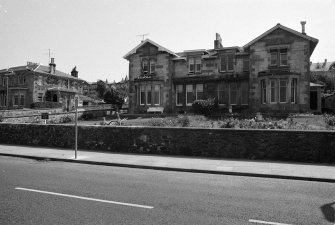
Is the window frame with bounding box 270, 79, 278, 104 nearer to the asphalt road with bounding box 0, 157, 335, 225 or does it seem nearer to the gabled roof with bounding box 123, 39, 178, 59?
the gabled roof with bounding box 123, 39, 178, 59

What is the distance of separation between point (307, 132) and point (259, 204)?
7654 millimetres

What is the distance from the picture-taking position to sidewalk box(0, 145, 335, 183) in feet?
34.1

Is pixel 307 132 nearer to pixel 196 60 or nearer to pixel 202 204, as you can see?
Answer: pixel 202 204

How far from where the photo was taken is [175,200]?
702 centimetres

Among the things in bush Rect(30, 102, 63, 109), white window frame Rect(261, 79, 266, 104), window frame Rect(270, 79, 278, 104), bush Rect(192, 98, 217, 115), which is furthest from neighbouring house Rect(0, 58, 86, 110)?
window frame Rect(270, 79, 278, 104)

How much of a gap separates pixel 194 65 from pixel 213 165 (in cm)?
2486

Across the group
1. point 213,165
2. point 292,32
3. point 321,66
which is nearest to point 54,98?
point 292,32

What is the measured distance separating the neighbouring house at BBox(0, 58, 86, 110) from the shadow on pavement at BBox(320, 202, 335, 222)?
156ft

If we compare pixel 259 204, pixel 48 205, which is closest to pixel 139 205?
pixel 48 205

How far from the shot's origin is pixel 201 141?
14.7 metres

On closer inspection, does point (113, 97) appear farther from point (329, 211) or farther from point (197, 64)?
point (329, 211)

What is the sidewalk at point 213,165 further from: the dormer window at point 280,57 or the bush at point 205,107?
the dormer window at point 280,57

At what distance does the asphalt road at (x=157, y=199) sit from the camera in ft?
18.7

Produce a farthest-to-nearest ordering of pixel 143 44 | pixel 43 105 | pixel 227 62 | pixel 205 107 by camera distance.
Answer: pixel 43 105 → pixel 143 44 → pixel 227 62 → pixel 205 107
